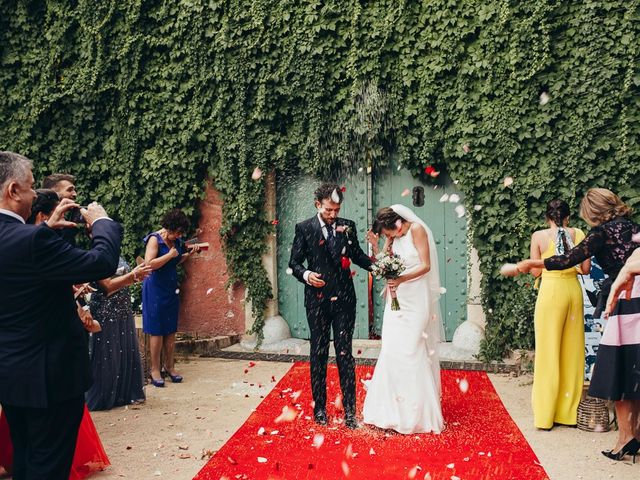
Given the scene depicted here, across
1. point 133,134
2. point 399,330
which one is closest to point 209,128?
point 133,134

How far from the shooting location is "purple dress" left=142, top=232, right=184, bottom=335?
7.21 metres

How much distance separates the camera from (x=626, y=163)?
26.1 feet

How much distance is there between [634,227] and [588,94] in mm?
3683

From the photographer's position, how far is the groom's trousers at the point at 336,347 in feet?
19.0

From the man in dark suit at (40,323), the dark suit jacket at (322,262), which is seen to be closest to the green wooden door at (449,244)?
the dark suit jacket at (322,262)

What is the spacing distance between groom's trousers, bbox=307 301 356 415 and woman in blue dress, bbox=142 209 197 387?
2025 millimetres

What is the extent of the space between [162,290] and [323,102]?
147 inches

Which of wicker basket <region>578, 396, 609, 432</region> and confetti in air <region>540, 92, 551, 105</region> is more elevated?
confetti in air <region>540, 92, 551, 105</region>

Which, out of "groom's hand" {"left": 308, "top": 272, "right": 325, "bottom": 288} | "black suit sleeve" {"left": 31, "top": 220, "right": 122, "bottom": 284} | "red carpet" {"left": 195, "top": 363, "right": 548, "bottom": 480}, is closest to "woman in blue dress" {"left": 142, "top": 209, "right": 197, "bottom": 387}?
"red carpet" {"left": 195, "top": 363, "right": 548, "bottom": 480}

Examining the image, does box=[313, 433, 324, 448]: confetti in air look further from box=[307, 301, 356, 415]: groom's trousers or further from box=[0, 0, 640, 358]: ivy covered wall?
box=[0, 0, 640, 358]: ivy covered wall

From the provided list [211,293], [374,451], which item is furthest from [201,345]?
[374,451]

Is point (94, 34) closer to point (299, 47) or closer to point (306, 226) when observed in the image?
point (299, 47)

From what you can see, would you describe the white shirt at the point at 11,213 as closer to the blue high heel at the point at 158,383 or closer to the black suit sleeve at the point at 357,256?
the black suit sleeve at the point at 357,256

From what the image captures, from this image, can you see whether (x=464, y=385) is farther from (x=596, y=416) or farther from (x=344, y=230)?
(x=344, y=230)
